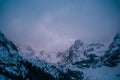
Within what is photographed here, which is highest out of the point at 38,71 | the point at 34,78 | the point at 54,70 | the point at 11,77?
the point at 54,70

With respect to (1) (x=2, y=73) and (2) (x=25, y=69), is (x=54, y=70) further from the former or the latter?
(1) (x=2, y=73)

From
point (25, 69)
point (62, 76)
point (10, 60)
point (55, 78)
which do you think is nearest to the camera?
point (10, 60)

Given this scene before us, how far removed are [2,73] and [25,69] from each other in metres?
23.4

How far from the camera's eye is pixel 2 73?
3920 inches

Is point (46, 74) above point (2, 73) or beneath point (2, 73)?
above

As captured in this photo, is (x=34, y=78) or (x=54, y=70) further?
(x=54, y=70)

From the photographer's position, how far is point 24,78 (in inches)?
4424

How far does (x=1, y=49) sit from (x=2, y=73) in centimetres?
2331

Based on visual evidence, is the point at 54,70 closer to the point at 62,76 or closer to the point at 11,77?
the point at 62,76

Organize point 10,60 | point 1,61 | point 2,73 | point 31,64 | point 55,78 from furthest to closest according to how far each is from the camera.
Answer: point 55,78, point 31,64, point 10,60, point 1,61, point 2,73

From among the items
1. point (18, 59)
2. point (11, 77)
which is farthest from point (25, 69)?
point (11, 77)

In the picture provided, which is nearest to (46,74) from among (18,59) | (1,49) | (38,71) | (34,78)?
(38,71)

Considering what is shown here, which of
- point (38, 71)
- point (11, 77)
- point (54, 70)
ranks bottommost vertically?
point (11, 77)

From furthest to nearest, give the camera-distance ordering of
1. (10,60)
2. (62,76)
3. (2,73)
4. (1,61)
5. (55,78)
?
1. (62,76)
2. (55,78)
3. (10,60)
4. (1,61)
5. (2,73)
